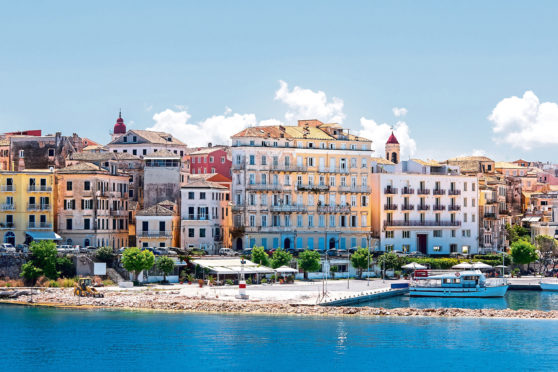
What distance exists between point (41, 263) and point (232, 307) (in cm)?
2286

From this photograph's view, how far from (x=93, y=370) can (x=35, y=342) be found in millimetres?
10406

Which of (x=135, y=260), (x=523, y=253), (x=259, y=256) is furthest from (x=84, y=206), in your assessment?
(x=523, y=253)

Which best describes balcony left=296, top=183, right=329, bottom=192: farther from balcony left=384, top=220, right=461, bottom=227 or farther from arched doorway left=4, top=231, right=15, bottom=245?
Answer: arched doorway left=4, top=231, right=15, bottom=245

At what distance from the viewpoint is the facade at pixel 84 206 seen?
119250 millimetres

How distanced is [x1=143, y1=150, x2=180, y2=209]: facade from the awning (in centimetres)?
1333

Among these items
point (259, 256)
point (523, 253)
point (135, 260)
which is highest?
point (259, 256)

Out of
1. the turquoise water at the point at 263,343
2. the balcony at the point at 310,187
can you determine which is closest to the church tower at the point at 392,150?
the balcony at the point at 310,187

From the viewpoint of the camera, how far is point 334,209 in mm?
129750

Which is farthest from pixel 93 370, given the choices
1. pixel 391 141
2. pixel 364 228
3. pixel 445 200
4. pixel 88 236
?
pixel 391 141

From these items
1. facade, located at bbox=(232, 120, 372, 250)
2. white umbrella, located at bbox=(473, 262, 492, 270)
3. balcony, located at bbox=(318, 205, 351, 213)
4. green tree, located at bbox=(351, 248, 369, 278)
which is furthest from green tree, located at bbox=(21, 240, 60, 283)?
white umbrella, located at bbox=(473, 262, 492, 270)

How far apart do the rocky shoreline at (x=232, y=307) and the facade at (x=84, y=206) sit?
17.9 meters

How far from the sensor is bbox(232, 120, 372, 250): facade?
413ft

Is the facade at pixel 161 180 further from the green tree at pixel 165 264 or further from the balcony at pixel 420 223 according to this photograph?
the balcony at pixel 420 223

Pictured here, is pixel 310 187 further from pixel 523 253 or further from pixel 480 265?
pixel 523 253
